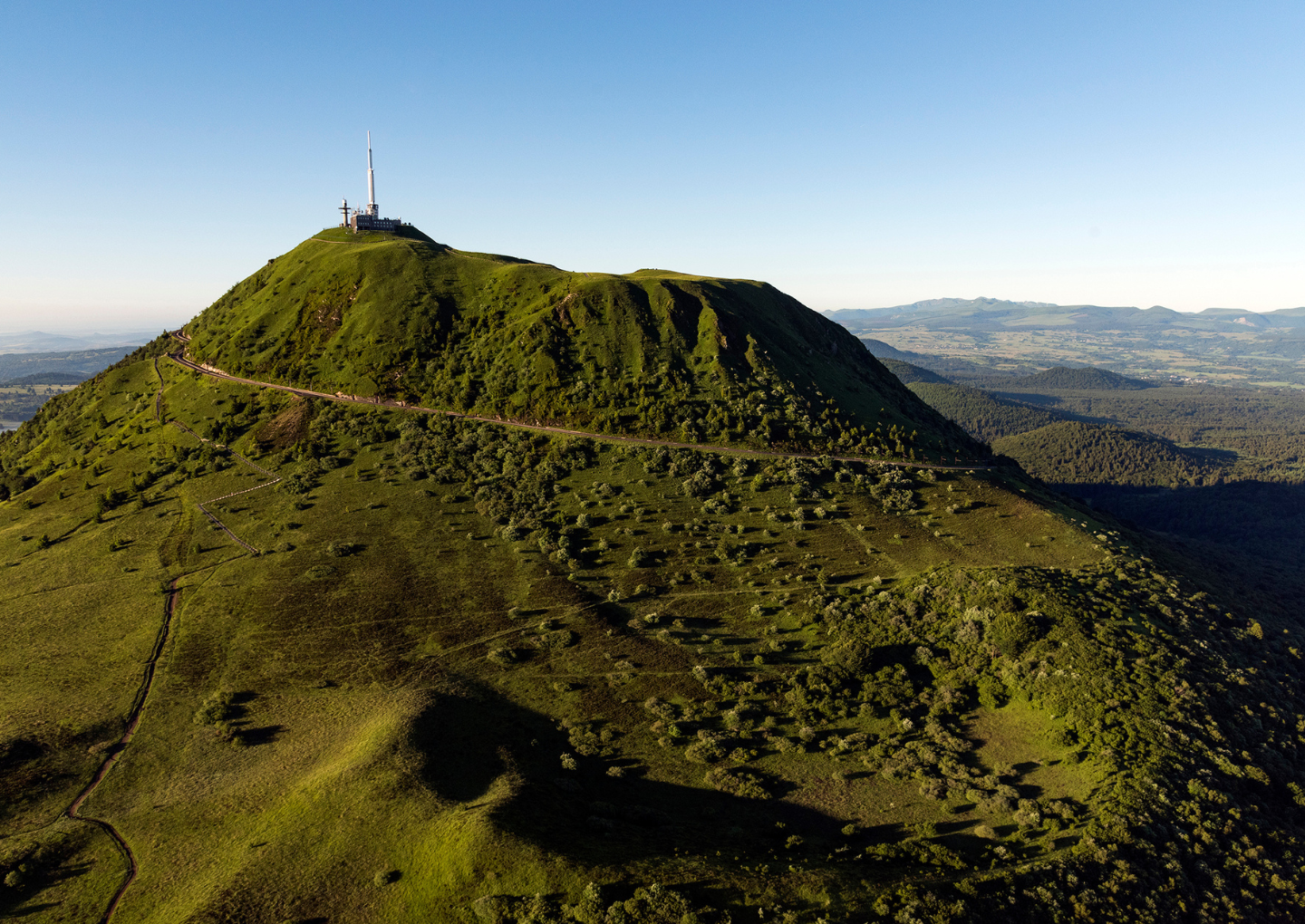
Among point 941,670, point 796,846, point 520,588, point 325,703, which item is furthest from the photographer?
point 520,588

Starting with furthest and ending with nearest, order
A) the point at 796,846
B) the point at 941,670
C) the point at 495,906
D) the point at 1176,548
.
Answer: the point at 1176,548 → the point at 941,670 → the point at 796,846 → the point at 495,906

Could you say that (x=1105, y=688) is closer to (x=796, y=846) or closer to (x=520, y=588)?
(x=796, y=846)

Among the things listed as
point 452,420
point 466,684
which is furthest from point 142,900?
point 452,420

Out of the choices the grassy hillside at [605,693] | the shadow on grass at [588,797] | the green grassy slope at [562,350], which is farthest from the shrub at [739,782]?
the green grassy slope at [562,350]

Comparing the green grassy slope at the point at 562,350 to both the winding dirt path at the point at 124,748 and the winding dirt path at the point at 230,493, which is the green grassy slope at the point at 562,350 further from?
the winding dirt path at the point at 124,748

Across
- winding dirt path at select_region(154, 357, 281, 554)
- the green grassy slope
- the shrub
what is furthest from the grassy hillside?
the green grassy slope

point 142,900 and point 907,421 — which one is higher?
point 907,421

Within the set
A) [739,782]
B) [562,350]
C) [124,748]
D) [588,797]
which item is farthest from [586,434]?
[124,748]
